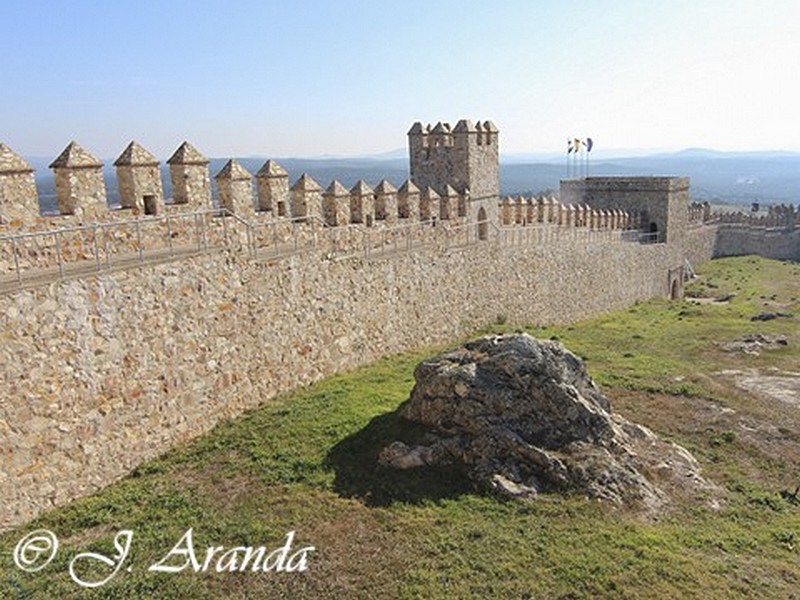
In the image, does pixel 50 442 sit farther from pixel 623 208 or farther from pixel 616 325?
pixel 623 208

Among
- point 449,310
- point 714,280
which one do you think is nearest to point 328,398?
point 449,310

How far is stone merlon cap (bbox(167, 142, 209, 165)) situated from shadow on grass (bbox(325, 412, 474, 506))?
245 inches

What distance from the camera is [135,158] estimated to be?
38.9ft

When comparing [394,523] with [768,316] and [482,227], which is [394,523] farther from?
[768,316]

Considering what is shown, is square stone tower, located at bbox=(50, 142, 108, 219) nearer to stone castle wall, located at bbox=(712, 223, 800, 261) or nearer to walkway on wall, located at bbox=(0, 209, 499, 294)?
walkway on wall, located at bbox=(0, 209, 499, 294)

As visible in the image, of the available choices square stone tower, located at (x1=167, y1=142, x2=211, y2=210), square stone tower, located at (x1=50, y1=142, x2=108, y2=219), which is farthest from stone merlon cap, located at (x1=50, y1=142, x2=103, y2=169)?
square stone tower, located at (x1=167, y1=142, x2=211, y2=210)

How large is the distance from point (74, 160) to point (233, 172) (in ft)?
10.9

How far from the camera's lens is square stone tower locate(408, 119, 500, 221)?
68.7ft

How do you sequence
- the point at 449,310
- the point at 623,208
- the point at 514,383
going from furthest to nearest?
1. the point at 623,208
2. the point at 449,310
3. the point at 514,383

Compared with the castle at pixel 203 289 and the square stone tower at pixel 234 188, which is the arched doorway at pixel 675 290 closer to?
the castle at pixel 203 289

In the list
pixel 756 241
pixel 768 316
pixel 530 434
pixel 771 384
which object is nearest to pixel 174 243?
pixel 530 434

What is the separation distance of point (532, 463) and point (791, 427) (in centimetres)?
656

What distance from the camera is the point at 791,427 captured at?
42.3 feet

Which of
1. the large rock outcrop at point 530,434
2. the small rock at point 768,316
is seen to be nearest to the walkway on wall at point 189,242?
the large rock outcrop at point 530,434
